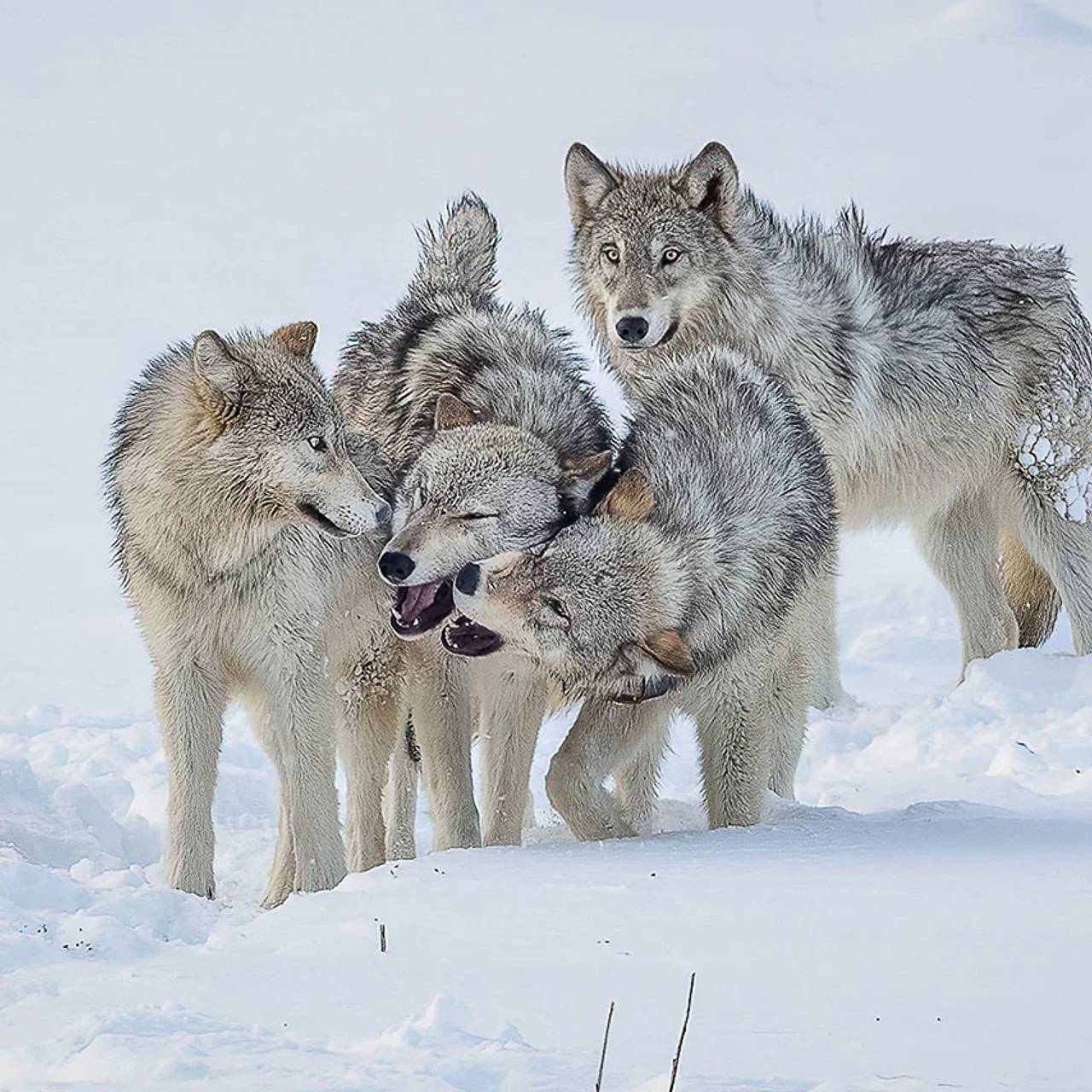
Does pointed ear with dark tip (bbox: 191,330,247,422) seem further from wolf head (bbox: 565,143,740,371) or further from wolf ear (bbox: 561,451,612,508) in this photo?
wolf head (bbox: 565,143,740,371)

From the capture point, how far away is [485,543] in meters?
5.06

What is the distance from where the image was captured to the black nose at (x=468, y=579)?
4.91 metres

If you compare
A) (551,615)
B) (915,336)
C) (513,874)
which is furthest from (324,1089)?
(915,336)

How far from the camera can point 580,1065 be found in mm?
2861

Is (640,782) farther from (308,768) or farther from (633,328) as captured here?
(633,328)

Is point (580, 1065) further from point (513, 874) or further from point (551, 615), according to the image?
point (551, 615)

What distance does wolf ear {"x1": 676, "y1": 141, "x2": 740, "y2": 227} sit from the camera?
7039mm

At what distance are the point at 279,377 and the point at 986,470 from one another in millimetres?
4550

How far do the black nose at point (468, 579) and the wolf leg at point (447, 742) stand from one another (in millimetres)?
783

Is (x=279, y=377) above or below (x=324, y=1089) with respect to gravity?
above

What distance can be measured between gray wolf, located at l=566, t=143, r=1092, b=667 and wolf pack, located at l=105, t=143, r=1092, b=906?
0.09ft

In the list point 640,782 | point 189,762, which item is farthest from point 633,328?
point 189,762

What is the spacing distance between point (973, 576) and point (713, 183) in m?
3.03

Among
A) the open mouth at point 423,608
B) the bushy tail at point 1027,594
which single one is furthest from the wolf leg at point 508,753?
the bushy tail at point 1027,594
